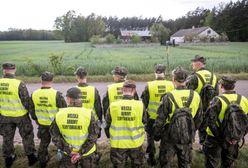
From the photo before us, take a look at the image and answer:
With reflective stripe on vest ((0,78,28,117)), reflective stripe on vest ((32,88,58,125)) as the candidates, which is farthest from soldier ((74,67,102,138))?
reflective stripe on vest ((0,78,28,117))

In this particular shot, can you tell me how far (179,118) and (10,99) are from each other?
3.36 meters

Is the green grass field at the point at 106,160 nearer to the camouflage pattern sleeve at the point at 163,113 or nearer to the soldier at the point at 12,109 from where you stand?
the soldier at the point at 12,109

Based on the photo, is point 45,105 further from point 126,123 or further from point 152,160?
point 152,160

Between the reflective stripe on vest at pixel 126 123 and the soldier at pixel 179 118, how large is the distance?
1.13 ft

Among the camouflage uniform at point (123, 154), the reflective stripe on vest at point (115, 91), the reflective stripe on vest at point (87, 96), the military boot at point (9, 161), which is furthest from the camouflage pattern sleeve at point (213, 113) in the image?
the military boot at point (9, 161)

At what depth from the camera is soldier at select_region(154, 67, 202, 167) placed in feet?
15.1

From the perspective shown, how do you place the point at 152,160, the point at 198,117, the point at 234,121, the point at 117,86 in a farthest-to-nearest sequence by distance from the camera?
the point at 152,160
the point at 117,86
the point at 198,117
the point at 234,121

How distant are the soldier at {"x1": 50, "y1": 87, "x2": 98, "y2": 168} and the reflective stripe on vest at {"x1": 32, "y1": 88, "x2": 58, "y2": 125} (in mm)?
1229

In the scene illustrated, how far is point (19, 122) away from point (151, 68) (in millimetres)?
14165

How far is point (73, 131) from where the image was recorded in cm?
421

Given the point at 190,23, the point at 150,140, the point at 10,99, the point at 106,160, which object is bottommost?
the point at 106,160

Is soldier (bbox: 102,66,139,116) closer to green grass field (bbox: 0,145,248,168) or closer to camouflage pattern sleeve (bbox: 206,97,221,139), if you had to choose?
green grass field (bbox: 0,145,248,168)

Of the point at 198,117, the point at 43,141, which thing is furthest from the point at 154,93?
the point at 43,141

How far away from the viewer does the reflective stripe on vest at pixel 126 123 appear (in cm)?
457
